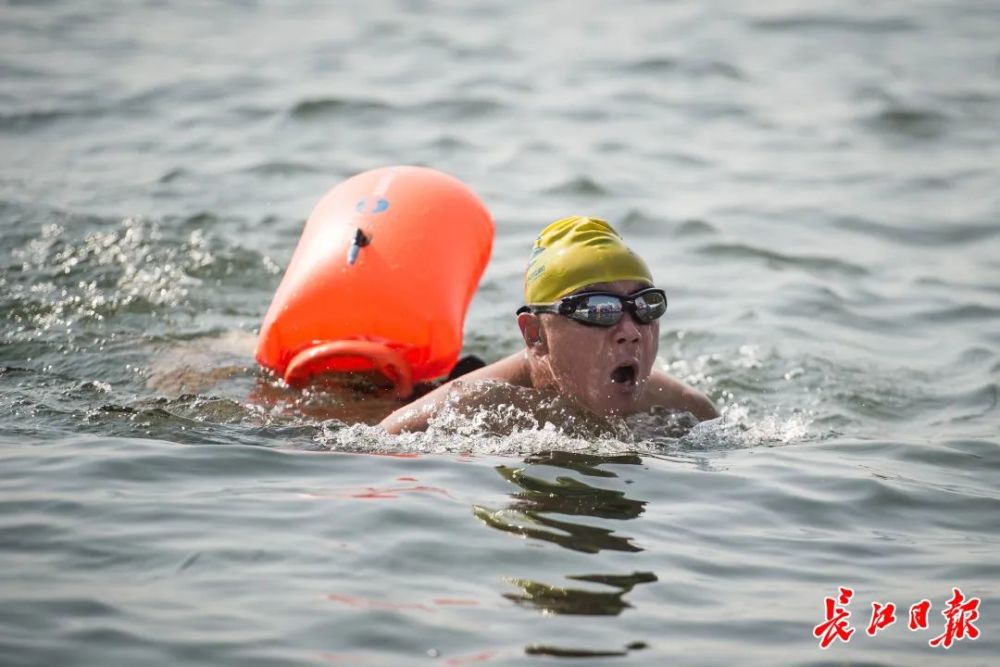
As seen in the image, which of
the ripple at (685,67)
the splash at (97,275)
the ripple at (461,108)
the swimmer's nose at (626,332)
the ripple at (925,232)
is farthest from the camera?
the ripple at (685,67)

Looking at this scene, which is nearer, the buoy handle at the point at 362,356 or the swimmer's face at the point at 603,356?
the swimmer's face at the point at 603,356

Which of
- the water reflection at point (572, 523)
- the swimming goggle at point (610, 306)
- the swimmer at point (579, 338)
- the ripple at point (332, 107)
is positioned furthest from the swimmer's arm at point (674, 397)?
the ripple at point (332, 107)

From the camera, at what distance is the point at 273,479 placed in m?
6.17

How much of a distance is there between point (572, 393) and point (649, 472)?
53 centimetres

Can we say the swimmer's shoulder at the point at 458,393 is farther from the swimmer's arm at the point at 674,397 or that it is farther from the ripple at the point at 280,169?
the ripple at the point at 280,169

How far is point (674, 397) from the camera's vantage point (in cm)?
706

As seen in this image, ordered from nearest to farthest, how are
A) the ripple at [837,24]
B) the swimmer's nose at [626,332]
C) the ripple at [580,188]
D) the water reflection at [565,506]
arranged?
the water reflection at [565,506], the swimmer's nose at [626,332], the ripple at [580,188], the ripple at [837,24]

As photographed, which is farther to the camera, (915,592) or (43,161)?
(43,161)

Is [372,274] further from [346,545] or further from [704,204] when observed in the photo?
[704,204]

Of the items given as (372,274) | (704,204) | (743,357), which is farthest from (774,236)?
(372,274)

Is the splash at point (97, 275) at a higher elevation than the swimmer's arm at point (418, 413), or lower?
higher

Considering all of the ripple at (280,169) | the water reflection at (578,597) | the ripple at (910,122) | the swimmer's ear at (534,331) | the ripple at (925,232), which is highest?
the ripple at (910,122)

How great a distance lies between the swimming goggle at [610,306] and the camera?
21.2 ft

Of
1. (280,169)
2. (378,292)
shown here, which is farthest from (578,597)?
(280,169)
